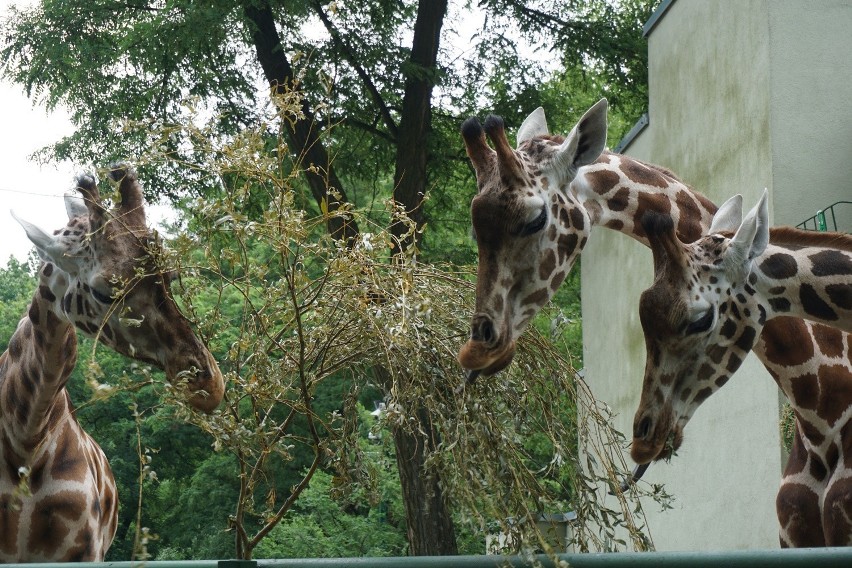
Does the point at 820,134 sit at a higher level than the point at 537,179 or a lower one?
higher

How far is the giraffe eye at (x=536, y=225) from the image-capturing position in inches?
169

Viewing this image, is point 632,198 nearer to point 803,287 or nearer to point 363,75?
point 803,287

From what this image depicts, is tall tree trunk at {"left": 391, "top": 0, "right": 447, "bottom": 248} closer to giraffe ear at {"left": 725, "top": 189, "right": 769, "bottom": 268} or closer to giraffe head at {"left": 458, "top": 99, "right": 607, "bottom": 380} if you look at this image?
giraffe head at {"left": 458, "top": 99, "right": 607, "bottom": 380}

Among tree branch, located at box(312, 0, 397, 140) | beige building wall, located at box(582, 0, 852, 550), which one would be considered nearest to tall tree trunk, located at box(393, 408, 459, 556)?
beige building wall, located at box(582, 0, 852, 550)

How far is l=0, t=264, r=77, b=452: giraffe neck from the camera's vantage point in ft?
16.3

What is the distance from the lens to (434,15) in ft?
39.8

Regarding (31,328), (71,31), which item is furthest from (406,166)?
(31,328)

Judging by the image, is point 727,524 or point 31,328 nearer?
point 31,328

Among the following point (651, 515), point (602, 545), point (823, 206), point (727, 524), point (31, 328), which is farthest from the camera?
point (651, 515)

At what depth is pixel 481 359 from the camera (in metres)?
3.77

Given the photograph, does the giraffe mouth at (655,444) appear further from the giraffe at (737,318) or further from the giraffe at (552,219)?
the giraffe at (552,219)

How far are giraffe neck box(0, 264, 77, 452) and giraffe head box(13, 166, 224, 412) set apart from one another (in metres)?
0.07

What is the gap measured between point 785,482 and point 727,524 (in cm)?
486

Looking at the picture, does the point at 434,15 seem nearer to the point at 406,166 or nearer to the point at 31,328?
the point at 406,166
